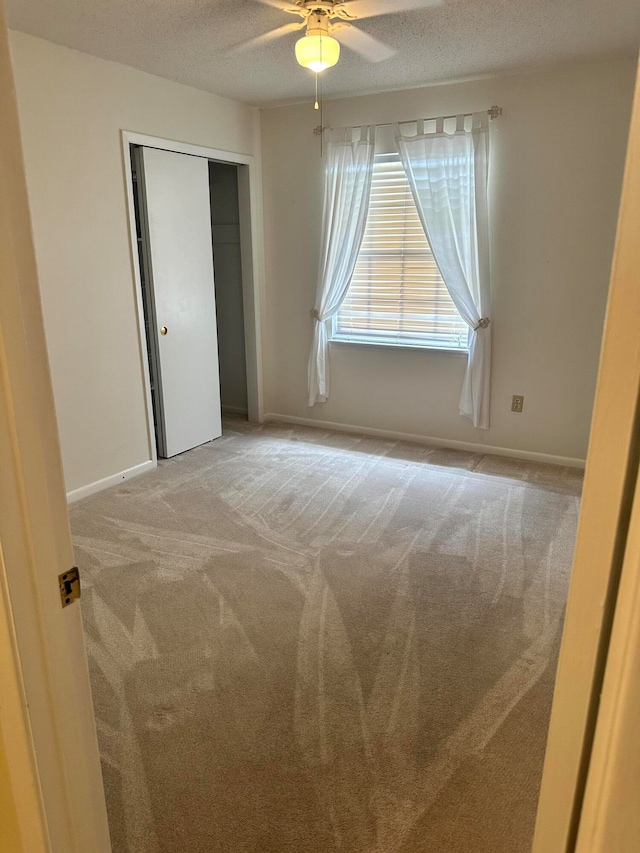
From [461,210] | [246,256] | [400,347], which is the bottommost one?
[400,347]

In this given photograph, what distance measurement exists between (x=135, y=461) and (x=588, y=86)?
367 centimetres

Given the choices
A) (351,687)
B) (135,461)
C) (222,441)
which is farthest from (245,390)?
(351,687)

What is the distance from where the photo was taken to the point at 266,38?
3.03m

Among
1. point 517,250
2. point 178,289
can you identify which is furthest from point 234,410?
point 517,250

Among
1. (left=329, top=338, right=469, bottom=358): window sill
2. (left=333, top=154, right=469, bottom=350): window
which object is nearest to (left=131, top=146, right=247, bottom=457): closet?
(left=329, top=338, right=469, bottom=358): window sill

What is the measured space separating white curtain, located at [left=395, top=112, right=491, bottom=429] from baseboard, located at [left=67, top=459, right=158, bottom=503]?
7.80ft

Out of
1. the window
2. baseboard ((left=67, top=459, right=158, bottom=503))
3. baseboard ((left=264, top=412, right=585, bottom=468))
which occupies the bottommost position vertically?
baseboard ((left=67, top=459, right=158, bottom=503))

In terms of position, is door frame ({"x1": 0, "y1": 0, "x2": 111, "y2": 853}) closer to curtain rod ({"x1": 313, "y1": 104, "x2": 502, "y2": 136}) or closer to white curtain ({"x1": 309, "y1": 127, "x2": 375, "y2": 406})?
curtain rod ({"x1": 313, "y1": 104, "x2": 502, "y2": 136})

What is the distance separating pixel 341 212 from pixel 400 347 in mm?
1092

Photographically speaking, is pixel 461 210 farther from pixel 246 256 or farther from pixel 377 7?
pixel 246 256

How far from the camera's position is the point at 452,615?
2490 millimetres

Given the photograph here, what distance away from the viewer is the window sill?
430cm

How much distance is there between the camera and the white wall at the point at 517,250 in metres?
3.61

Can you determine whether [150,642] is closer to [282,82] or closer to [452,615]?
[452,615]
